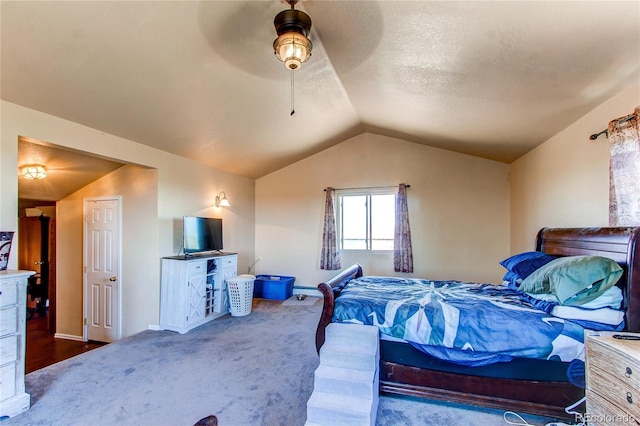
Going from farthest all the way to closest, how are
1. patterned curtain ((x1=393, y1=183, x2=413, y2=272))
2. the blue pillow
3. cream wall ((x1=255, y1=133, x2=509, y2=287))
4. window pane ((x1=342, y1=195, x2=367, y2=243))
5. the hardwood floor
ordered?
window pane ((x1=342, y1=195, x2=367, y2=243)) < patterned curtain ((x1=393, y1=183, x2=413, y2=272)) < cream wall ((x1=255, y1=133, x2=509, y2=287)) < the hardwood floor < the blue pillow

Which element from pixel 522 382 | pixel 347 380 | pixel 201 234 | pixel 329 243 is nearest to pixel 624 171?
pixel 522 382

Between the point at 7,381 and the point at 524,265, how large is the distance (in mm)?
4466

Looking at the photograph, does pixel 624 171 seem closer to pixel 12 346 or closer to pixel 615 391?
pixel 615 391

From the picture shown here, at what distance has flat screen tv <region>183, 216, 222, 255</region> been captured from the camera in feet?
13.1

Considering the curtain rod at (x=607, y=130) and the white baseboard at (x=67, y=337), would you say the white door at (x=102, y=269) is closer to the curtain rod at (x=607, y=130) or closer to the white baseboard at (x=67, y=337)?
the white baseboard at (x=67, y=337)

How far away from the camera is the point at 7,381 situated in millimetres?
2102

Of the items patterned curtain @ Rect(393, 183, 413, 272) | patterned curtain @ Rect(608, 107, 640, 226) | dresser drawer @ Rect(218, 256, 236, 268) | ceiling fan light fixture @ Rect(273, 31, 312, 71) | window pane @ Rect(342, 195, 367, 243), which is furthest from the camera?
window pane @ Rect(342, 195, 367, 243)

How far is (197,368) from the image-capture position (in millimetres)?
2789

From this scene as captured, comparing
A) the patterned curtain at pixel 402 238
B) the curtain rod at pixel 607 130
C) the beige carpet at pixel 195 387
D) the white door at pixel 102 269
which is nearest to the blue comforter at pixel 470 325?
the beige carpet at pixel 195 387

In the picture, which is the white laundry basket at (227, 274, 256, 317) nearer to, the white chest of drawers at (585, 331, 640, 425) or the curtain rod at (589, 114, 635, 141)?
the white chest of drawers at (585, 331, 640, 425)

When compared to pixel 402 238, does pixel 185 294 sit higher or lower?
lower

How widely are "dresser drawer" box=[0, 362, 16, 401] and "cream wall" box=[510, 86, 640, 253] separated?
191 inches

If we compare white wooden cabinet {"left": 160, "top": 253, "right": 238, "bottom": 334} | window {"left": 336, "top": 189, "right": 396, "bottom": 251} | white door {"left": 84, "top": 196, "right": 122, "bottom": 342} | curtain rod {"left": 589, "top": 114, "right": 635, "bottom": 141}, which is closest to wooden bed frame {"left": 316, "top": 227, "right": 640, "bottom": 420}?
curtain rod {"left": 589, "top": 114, "right": 635, "bottom": 141}

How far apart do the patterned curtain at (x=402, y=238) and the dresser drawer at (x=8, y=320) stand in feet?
15.3
